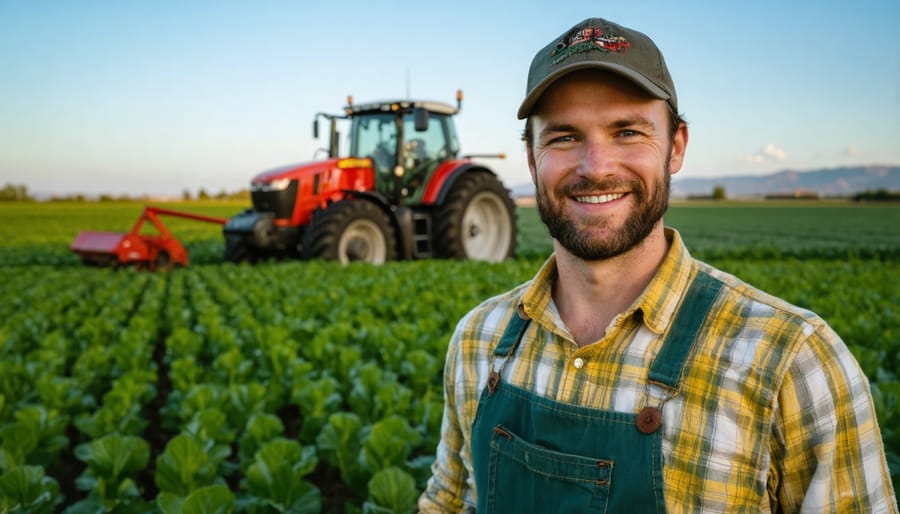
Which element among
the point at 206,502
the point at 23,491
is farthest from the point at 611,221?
the point at 23,491

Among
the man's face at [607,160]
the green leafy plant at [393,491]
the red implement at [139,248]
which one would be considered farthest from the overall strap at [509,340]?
the red implement at [139,248]

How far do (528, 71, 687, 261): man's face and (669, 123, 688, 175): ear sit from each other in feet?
0.26

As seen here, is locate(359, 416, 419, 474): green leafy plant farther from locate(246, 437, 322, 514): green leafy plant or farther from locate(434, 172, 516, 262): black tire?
locate(434, 172, 516, 262): black tire

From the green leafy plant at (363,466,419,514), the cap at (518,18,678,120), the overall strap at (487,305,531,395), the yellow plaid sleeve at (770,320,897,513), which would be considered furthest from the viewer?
the green leafy plant at (363,466,419,514)

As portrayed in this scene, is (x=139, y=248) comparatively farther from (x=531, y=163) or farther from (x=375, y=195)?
(x=531, y=163)

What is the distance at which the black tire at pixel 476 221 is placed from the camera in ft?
36.6

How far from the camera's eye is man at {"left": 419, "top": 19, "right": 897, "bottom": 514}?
120 centimetres

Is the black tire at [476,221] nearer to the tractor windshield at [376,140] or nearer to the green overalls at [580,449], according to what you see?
the tractor windshield at [376,140]

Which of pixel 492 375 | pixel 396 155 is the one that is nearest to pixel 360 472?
pixel 492 375

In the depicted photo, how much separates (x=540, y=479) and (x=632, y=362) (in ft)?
1.00

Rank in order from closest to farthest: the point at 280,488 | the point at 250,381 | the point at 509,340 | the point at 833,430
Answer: the point at 833,430
the point at 509,340
the point at 280,488
the point at 250,381

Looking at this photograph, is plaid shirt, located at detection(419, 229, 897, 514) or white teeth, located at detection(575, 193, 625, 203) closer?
plaid shirt, located at detection(419, 229, 897, 514)

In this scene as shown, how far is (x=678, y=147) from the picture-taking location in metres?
1.60

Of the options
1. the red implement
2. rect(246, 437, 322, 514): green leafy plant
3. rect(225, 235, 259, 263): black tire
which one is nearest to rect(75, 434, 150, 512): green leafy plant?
rect(246, 437, 322, 514): green leafy plant
